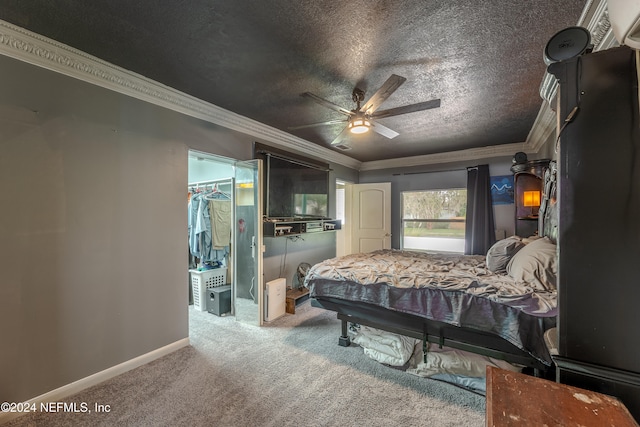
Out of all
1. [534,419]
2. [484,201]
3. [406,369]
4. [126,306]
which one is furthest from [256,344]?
[484,201]

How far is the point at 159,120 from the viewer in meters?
2.47

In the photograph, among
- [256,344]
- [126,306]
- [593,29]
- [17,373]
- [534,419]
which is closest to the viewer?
[534,419]

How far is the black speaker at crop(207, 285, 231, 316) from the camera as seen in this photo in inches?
137

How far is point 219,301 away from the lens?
3480mm

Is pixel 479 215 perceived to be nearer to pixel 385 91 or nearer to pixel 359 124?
pixel 359 124

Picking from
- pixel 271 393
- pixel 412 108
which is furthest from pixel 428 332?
pixel 412 108

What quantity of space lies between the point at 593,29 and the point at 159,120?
314 cm

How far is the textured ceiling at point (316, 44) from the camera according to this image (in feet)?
4.90

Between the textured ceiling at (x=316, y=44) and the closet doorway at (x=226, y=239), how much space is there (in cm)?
97

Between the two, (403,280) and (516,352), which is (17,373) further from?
(516,352)

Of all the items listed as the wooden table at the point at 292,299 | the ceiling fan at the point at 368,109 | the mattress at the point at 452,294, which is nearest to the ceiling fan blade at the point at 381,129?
the ceiling fan at the point at 368,109

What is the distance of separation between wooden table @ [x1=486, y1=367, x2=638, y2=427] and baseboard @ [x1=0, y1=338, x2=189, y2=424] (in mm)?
2632

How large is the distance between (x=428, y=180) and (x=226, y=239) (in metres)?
3.74

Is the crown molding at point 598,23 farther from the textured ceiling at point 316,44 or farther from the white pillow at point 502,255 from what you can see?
the white pillow at point 502,255
